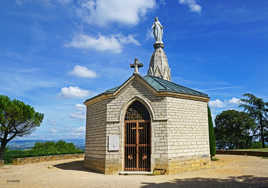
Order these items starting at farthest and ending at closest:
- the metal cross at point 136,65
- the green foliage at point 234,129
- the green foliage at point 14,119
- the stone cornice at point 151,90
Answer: the green foliage at point 234,129 → the green foliage at point 14,119 → the metal cross at point 136,65 → the stone cornice at point 151,90

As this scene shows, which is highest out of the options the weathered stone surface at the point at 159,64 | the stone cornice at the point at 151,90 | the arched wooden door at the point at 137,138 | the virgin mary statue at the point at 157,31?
the virgin mary statue at the point at 157,31

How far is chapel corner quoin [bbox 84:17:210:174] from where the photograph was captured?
11492 millimetres

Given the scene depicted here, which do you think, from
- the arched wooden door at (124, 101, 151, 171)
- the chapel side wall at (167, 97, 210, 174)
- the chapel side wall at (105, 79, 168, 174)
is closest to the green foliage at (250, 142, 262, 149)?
the chapel side wall at (167, 97, 210, 174)

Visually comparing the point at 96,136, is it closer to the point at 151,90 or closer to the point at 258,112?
the point at 151,90

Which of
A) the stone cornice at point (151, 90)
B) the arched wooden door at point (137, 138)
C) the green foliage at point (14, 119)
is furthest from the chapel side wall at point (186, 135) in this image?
the green foliage at point (14, 119)

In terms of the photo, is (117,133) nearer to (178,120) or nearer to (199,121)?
(178,120)

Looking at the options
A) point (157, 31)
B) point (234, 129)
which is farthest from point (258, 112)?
point (157, 31)

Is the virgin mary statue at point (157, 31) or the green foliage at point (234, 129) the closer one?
the virgin mary statue at point (157, 31)

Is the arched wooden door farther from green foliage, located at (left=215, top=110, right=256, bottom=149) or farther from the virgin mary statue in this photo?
green foliage, located at (left=215, top=110, right=256, bottom=149)

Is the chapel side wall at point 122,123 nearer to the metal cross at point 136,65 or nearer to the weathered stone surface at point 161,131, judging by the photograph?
the weathered stone surface at point 161,131

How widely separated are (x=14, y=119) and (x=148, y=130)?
14.0m

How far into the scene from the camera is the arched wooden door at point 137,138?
11664 mm

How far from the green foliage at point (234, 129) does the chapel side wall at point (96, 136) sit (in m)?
26.5

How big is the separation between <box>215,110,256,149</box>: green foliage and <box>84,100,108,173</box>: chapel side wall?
26.5 meters
